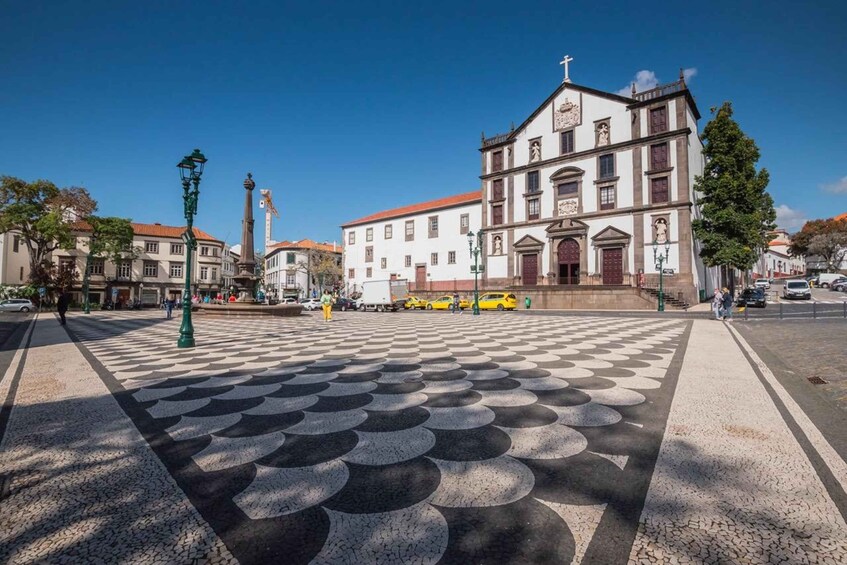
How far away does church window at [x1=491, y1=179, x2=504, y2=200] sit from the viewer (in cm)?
3741

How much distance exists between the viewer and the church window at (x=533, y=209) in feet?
115

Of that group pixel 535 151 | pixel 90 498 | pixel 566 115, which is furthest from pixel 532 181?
pixel 90 498

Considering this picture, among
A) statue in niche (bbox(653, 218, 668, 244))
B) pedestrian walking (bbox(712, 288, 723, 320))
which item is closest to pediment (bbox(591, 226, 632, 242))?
statue in niche (bbox(653, 218, 668, 244))

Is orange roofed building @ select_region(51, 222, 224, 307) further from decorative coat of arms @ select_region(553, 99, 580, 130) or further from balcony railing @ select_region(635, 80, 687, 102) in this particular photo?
balcony railing @ select_region(635, 80, 687, 102)

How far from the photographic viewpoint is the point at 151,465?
2.68m

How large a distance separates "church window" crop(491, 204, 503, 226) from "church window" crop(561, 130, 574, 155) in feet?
24.4

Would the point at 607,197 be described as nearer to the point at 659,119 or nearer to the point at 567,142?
the point at 567,142

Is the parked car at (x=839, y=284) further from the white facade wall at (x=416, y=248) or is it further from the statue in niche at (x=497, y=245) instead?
the white facade wall at (x=416, y=248)

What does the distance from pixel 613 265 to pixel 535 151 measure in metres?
12.8

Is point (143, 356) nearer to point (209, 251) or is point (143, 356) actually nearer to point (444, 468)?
point (444, 468)

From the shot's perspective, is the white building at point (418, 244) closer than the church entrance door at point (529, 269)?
No

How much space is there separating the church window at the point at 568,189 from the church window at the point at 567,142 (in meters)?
2.84

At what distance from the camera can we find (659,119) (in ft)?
96.2

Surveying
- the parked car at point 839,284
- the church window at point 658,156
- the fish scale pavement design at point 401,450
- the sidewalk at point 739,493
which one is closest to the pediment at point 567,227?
the church window at point 658,156
